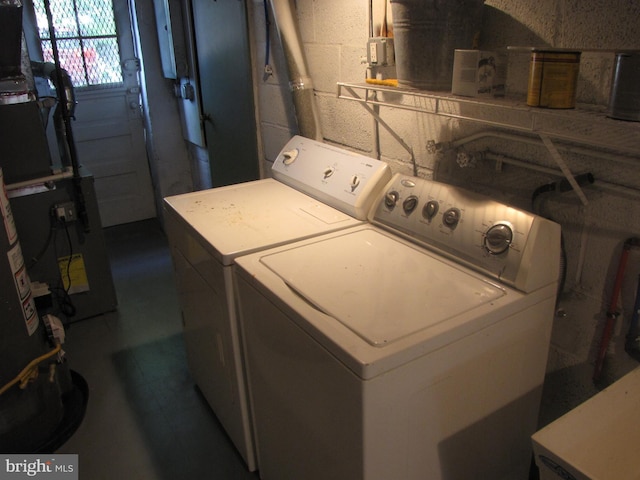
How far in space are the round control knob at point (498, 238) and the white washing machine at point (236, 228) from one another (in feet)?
1.66

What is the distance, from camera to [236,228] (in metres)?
1.75

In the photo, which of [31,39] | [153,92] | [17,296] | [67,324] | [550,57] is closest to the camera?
[550,57]

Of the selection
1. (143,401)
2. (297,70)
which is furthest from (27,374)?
(297,70)

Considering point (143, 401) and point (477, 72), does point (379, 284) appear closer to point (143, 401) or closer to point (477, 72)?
point (477, 72)

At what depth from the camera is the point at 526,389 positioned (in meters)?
1.41

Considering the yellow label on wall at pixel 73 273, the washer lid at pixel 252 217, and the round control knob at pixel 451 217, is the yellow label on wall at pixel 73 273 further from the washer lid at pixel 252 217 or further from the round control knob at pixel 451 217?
the round control knob at pixel 451 217

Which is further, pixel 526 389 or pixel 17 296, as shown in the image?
pixel 17 296

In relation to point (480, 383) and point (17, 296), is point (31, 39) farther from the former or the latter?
point (480, 383)

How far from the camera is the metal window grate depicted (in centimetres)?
365

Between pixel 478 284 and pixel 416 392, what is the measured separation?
1.13 feet

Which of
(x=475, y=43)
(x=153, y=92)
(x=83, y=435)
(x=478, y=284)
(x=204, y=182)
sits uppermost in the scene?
(x=475, y=43)

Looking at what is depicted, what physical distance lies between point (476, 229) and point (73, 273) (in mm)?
2307

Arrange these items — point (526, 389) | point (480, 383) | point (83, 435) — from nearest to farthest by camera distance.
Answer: point (480, 383), point (526, 389), point (83, 435)

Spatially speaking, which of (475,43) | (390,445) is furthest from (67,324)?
(475,43)
